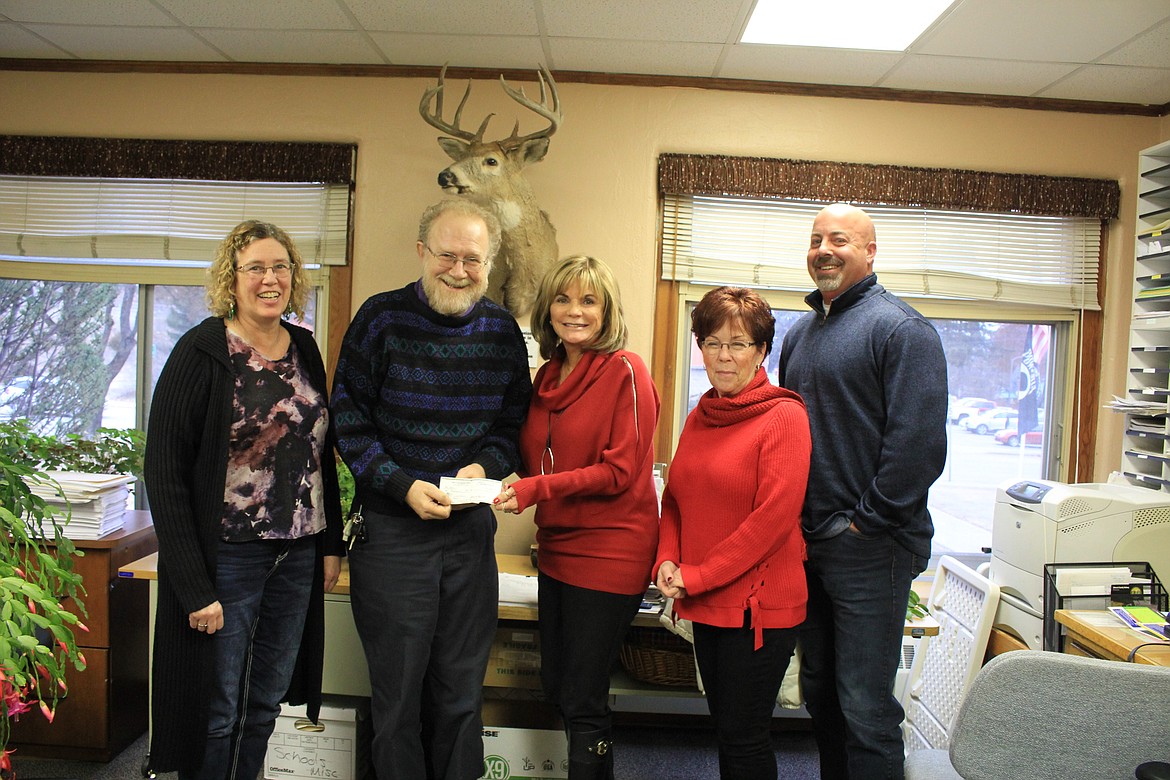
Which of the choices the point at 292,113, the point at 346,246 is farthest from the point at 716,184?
the point at 292,113

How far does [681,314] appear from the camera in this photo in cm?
311

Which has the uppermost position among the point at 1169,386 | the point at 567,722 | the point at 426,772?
the point at 1169,386

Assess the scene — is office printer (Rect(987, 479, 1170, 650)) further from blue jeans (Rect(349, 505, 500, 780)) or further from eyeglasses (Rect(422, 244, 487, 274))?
eyeglasses (Rect(422, 244, 487, 274))

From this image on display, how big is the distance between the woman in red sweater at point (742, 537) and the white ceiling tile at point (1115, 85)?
6.80 ft


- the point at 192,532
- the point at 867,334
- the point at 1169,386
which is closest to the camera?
the point at 192,532

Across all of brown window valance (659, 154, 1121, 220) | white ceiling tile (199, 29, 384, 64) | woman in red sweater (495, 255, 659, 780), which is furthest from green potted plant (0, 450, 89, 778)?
brown window valance (659, 154, 1121, 220)

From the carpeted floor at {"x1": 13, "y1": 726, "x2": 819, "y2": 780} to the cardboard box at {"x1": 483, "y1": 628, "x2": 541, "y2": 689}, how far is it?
481 mm

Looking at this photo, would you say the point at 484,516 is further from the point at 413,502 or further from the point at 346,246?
the point at 346,246

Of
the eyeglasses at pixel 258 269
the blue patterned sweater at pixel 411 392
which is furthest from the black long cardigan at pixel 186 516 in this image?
the blue patterned sweater at pixel 411 392

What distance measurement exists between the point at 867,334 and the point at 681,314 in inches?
54.3

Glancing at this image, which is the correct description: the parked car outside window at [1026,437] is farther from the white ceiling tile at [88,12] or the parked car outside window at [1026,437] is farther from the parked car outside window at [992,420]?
the white ceiling tile at [88,12]

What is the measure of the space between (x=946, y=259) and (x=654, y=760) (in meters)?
2.25

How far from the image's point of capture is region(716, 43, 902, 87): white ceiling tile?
2719 millimetres

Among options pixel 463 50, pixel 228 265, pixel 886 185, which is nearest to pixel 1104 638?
pixel 886 185
